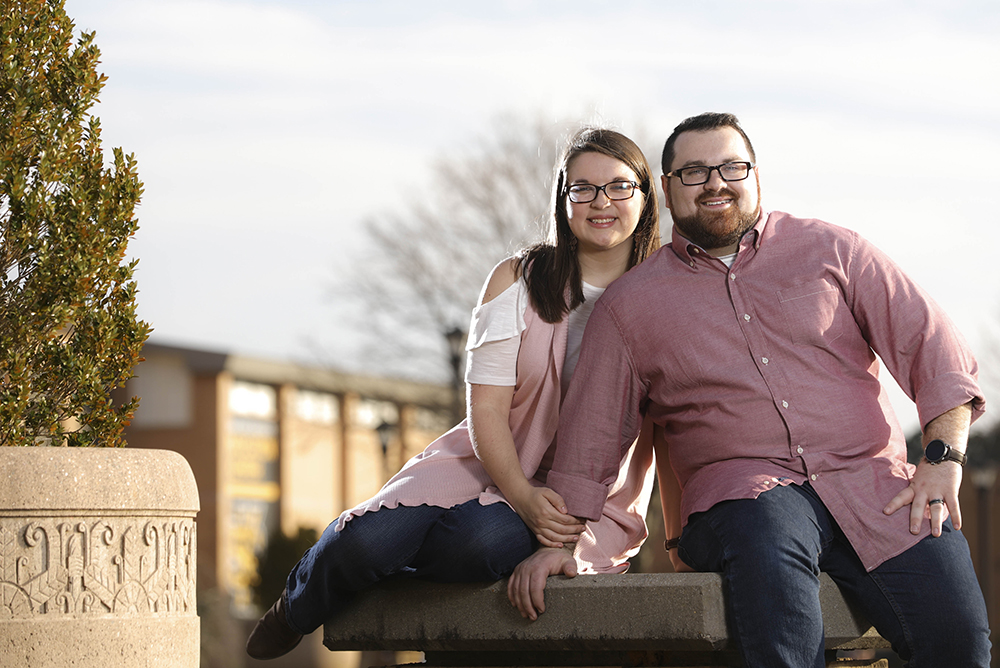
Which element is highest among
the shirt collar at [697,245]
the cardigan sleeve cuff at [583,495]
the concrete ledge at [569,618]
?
the shirt collar at [697,245]

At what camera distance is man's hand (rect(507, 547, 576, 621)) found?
11.0 feet

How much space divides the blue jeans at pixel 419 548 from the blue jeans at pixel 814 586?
567mm

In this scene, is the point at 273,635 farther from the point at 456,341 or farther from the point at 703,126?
the point at 456,341

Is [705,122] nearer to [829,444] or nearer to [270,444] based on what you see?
[829,444]

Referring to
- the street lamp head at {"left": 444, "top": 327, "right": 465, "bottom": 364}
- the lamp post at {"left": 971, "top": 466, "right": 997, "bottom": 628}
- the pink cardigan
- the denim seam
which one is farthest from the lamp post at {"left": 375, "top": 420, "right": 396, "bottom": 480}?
the denim seam

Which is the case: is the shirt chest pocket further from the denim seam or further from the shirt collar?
the denim seam

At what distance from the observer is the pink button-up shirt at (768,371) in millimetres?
3412

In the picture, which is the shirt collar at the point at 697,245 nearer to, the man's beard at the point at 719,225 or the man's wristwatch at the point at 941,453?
the man's beard at the point at 719,225

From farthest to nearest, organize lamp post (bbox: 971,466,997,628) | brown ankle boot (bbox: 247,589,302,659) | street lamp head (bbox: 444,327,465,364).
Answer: lamp post (bbox: 971,466,997,628) → street lamp head (bbox: 444,327,465,364) → brown ankle boot (bbox: 247,589,302,659)

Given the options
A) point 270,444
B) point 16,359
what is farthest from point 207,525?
point 16,359

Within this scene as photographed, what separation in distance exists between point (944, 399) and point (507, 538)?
1275 mm

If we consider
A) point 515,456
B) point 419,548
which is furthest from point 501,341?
point 419,548

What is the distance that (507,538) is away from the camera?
347 centimetres

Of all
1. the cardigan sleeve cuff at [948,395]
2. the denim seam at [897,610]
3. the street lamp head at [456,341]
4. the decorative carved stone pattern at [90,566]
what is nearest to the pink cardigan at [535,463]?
the decorative carved stone pattern at [90,566]
